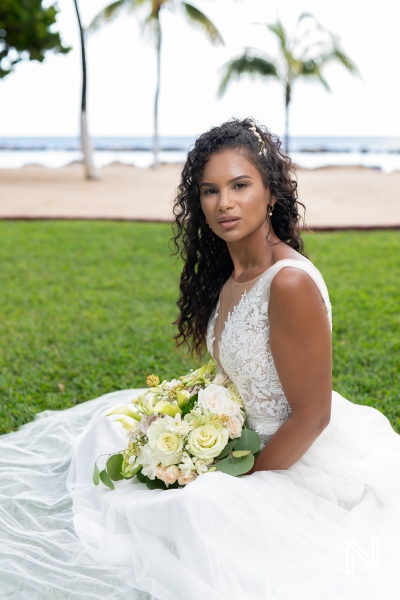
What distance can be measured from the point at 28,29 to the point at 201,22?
714cm

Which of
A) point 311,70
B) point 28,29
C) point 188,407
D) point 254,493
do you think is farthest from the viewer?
point 311,70

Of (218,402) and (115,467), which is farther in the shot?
(115,467)

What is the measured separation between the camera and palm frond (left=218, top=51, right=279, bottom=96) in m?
24.1

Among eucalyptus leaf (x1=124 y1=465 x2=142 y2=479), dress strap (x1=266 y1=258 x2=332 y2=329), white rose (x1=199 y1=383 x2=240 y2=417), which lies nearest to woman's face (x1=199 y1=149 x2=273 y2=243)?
dress strap (x1=266 y1=258 x2=332 y2=329)

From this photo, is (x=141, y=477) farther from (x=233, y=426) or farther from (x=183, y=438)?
(x=233, y=426)

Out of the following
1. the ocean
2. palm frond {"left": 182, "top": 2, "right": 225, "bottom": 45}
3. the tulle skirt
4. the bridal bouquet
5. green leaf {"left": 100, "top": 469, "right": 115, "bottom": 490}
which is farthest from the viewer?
the ocean

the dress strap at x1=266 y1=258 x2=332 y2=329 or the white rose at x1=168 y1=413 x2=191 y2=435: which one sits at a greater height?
the dress strap at x1=266 y1=258 x2=332 y2=329

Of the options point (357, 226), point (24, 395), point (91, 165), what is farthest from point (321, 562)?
point (91, 165)

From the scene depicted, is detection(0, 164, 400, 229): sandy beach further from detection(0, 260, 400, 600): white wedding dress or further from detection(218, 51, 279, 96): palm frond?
detection(0, 260, 400, 600): white wedding dress

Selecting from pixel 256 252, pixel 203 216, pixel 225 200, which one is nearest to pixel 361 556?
pixel 256 252

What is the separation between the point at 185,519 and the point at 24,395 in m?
2.73

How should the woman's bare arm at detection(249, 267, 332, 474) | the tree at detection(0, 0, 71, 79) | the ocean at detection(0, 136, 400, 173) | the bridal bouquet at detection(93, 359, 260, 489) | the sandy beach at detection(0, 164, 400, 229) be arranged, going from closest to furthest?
the woman's bare arm at detection(249, 267, 332, 474), the bridal bouquet at detection(93, 359, 260, 489), the sandy beach at detection(0, 164, 400, 229), the tree at detection(0, 0, 71, 79), the ocean at detection(0, 136, 400, 173)

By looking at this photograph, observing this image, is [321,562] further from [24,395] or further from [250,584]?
[24,395]

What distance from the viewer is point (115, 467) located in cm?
282
